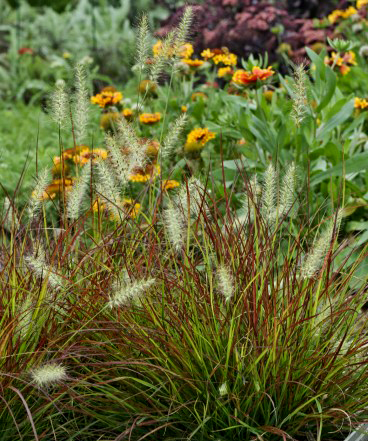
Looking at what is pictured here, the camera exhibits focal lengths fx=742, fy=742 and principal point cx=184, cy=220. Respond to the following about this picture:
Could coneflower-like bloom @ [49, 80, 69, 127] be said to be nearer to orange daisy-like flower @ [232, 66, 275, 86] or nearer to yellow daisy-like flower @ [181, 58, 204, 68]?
orange daisy-like flower @ [232, 66, 275, 86]

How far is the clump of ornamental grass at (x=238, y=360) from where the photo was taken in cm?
193

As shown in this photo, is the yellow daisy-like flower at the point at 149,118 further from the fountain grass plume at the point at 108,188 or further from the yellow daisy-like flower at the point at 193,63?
the fountain grass plume at the point at 108,188

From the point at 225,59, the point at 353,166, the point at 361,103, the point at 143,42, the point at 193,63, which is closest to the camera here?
the point at 143,42

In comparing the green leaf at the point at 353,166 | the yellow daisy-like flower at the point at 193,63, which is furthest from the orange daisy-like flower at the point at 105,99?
the green leaf at the point at 353,166

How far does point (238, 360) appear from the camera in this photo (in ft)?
6.25

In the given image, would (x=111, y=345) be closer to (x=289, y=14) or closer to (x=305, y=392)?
(x=305, y=392)

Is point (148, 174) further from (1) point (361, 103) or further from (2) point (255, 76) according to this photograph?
(1) point (361, 103)

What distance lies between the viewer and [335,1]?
769 centimetres

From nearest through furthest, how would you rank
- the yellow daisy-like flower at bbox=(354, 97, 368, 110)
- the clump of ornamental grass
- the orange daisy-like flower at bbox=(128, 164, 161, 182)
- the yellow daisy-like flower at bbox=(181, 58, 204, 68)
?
the clump of ornamental grass → the orange daisy-like flower at bbox=(128, 164, 161, 182) → the yellow daisy-like flower at bbox=(354, 97, 368, 110) → the yellow daisy-like flower at bbox=(181, 58, 204, 68)

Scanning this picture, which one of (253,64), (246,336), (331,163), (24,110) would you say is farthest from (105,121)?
(24,110)

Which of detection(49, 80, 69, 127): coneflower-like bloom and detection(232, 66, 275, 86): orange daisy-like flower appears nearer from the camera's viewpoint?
detection(49, 80, 69, 127): coneflower-like bloom

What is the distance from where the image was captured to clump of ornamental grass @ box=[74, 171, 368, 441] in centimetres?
193

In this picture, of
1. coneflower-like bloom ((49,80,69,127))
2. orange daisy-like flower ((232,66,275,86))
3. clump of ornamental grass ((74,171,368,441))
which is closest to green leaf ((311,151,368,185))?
orange daisy-like flower ((232,66,275,86))

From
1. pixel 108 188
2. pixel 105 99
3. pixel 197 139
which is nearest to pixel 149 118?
pixel 105 99
